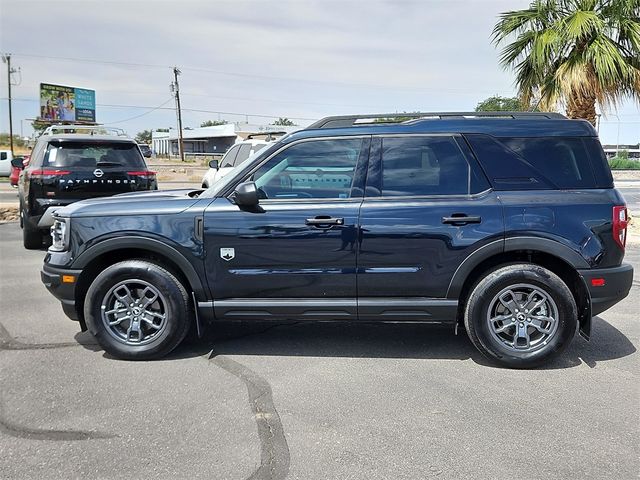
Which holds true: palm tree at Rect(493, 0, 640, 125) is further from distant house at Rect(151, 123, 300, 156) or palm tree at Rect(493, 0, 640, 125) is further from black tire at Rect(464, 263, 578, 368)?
distant house at Rect(151, 123, 300, 156)

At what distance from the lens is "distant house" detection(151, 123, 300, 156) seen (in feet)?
250

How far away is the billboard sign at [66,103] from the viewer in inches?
2359

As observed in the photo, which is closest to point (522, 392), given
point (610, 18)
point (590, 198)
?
point (590, 198)

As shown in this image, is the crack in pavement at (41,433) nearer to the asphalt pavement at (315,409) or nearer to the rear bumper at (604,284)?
the asphalt pavement at (315,409)

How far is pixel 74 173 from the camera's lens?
27.0ft

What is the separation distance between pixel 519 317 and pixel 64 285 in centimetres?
363

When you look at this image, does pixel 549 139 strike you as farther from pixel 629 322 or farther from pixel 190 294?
pixel 190 294

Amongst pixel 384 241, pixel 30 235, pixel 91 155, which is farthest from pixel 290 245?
pixel 30 235

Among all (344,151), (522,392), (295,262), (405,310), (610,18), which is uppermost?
(610,18)

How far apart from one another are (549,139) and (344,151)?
162cm

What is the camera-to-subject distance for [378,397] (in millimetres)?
3721

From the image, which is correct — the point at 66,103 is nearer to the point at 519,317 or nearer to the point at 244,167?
the point at 244,167

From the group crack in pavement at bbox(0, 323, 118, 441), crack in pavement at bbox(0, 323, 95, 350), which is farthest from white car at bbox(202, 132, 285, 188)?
crack in pavement at bbox(0, 323, 118, 441)

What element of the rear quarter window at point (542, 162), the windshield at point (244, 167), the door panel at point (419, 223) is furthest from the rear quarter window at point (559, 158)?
the windshield at point (244, 167)
